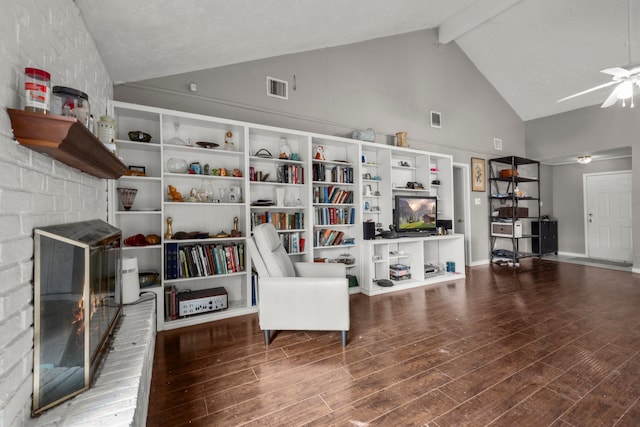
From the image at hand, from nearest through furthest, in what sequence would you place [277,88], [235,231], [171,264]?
[171,264], [235,231], [277,88]

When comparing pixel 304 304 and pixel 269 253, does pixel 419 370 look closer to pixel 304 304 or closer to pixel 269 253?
pixel 304 304

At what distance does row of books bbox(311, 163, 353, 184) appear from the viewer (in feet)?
12.2

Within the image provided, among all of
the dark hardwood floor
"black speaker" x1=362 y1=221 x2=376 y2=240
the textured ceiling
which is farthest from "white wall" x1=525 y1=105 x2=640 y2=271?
"black speaker" x1=362 y1=221 x2=376 y2=240

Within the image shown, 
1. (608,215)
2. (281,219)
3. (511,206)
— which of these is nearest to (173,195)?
(281,219)

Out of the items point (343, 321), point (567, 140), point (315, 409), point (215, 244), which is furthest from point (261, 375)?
point (567, 140)

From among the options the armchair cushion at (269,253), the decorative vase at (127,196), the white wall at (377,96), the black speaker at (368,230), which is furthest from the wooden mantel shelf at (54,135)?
the black speaker at (368,230)

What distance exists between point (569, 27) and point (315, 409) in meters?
6.44

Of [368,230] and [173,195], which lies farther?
[368,230]

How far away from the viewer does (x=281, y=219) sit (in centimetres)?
344

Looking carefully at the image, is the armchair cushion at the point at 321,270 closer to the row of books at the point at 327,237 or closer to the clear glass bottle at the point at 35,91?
the row of books at the point at 327,237

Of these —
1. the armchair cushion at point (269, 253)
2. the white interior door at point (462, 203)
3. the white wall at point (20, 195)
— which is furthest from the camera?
the white interior door at point (462, 203)

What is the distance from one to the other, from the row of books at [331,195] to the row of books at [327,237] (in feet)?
1.34

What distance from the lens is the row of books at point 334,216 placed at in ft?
12.4

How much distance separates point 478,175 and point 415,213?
2334 mm
